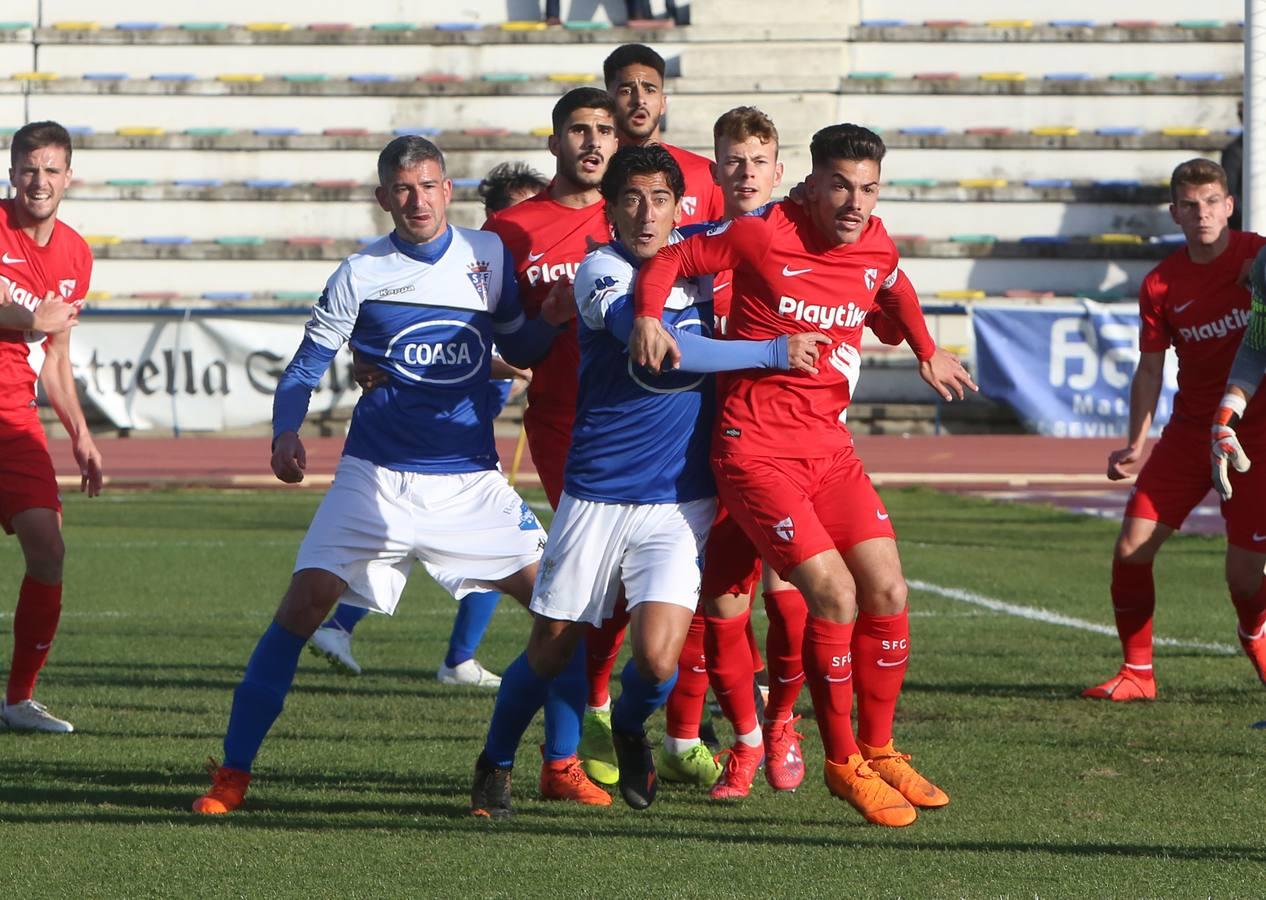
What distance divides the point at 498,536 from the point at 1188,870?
2.29 meters

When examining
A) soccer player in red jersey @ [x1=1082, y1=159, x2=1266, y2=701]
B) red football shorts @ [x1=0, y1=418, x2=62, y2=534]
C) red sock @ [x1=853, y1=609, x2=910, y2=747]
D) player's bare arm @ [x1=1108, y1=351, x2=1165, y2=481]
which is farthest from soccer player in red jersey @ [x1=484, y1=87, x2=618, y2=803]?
player's bare arm @ [x1=1108, y1=351, x2=1165, y2=481]

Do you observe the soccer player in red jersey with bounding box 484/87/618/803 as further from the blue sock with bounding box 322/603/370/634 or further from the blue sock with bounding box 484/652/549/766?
the blue sock with bounding box 322/603/370/634

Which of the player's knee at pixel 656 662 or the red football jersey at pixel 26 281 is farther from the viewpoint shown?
the red football jersey at pixel 26 281

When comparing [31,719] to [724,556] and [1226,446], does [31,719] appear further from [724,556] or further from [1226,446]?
[1226,446]

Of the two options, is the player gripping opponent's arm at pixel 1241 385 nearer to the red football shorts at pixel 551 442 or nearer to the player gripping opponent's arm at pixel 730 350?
the player gripping opponent's arm at pixel 730 350

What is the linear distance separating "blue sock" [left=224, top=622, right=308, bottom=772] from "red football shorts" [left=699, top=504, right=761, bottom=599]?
131 cm

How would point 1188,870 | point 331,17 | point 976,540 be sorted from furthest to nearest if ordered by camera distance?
1. point 331,17
2. point 976,540
3. point 1188,870

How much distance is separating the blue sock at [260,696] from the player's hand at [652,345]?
1442 mm

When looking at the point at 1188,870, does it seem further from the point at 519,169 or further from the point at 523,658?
the point at 519,169

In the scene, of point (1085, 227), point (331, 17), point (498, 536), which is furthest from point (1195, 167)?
point (331, 17)

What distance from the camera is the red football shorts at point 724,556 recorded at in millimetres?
6027

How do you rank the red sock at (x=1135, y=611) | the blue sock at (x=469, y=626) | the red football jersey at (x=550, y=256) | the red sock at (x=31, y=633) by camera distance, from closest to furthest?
the red football jersey at (x=550, y=256) < the red sock at (x=31, y=633) < the red sock at (x=1135, y=611) < the blue sock at (x=469, y=626)

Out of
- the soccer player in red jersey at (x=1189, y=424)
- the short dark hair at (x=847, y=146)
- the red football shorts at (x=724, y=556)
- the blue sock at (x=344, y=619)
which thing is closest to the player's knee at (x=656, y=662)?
the red football shorts at (x=724, y=556)

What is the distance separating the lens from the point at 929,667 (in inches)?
341
